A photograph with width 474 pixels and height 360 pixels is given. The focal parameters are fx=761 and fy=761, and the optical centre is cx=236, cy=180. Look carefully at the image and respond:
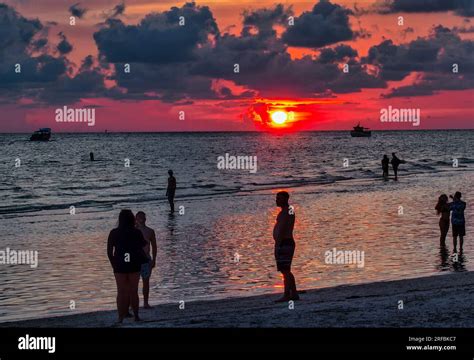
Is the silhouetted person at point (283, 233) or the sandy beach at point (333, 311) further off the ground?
the silhouetted person at point (283, 233)

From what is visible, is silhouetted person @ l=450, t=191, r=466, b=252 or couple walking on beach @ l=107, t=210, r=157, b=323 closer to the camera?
couple walking on beach @ l=107, t=210, r=157, b=323

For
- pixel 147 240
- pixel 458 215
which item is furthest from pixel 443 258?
pixel 147 240

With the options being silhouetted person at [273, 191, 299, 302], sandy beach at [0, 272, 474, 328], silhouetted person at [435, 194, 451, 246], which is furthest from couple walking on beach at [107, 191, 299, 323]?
silhouetted person at [435, 194, 451, 246]

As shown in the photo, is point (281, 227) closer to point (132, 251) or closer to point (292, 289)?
point (292, 289)

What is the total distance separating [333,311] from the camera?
42.6 ft

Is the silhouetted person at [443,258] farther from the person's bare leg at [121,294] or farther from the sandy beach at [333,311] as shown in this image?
the person's bare leg at [121,294]

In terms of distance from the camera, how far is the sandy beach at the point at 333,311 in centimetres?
1198

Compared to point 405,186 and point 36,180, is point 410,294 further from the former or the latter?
point 36,180

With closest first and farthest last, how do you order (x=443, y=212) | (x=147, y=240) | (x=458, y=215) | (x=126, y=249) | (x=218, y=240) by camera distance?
(x=126, y=249) < (x=147, y=240) < (x=458, y=215) < (x=443, y=212) < (x=218, y=240)

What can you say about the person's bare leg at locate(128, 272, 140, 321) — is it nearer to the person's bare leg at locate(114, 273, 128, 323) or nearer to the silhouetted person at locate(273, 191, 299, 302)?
the person's bare leg at locate(114, 273, 128, 323)

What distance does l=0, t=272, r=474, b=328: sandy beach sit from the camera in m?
12.0

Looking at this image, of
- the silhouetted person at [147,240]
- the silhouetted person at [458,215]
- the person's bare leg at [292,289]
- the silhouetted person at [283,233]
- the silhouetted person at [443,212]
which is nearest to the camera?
the silhouetted person at [283,233]

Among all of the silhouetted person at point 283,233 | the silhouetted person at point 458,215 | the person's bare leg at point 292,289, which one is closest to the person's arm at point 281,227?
the silhouetted person at point 283,233

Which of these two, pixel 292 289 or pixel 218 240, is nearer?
pixel 292 289
